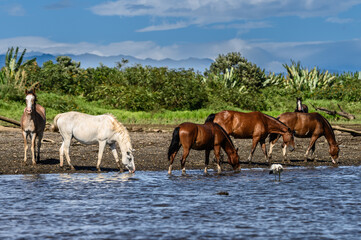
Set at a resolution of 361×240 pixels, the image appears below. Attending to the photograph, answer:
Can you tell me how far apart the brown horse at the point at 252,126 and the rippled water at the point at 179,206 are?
2.18 m

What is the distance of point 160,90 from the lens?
4034 cm

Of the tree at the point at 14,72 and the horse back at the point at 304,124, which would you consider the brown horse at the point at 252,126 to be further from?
the tree at the point at 14,72

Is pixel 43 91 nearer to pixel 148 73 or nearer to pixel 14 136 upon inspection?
pixel 148 73

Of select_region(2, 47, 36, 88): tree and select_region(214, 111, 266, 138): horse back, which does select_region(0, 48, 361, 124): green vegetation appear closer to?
select_region(2, 47, 36, 88): tree

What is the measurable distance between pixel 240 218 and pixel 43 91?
3252 centimetres

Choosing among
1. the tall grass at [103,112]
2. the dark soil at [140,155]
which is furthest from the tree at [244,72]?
the dark soil at [140,155]

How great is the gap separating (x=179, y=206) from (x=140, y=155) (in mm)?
8561

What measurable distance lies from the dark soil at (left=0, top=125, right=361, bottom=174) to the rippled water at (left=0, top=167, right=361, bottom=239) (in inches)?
48.4

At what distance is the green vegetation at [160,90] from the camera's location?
35344mm

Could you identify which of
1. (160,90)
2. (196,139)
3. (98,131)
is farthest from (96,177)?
(160,90)

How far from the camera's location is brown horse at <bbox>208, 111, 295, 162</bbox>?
17.5 metres

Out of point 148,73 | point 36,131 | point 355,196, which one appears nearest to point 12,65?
point 148,73

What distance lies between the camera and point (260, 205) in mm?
10969

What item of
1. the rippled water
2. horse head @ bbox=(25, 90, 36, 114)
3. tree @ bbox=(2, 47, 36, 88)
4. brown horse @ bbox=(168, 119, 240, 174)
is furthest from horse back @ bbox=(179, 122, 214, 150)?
tree @ bbox=(2, 47, 36, 88)
